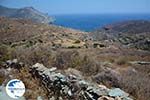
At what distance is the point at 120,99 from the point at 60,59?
5359mm

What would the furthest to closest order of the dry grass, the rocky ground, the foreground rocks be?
the dry grass < the rocky ground < the foreground rocks

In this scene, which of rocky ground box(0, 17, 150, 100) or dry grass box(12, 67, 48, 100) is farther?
dry grass box(12, 67, 48, 100)

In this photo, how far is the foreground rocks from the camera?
7461 mm

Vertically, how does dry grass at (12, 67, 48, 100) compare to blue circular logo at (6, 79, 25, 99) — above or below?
below

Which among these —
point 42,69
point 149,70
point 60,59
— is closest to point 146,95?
point 42,69

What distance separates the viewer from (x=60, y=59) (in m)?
12.2

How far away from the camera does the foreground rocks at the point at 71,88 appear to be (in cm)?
746

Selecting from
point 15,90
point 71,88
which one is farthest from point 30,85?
point 71,88

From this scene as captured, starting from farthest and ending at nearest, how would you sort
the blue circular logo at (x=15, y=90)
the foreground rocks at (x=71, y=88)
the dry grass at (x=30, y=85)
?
the dry grass at (x=30, y=85) < the blue circular logo at (x=15, y=90) < the foreground rocks at (x=71, y=88)

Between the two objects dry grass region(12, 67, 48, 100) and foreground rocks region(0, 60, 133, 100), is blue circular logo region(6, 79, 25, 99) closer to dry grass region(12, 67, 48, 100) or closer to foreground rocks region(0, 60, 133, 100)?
dry grass region(12, 67, 48, 100)

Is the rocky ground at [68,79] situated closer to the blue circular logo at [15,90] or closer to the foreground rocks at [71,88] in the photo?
the foreground rocks at [71,88]

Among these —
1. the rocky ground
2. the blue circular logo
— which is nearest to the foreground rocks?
the rocky ground

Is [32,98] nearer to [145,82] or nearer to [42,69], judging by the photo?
[42,69]

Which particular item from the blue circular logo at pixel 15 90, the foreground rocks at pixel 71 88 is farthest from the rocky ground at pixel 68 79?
the blue circular logo at pixel 15 90
